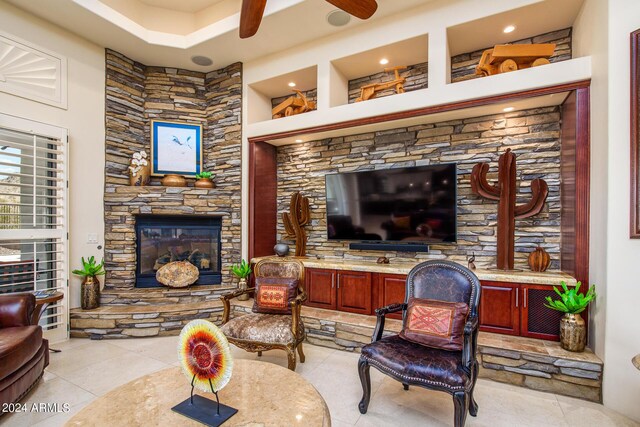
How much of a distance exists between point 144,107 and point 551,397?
581 cm

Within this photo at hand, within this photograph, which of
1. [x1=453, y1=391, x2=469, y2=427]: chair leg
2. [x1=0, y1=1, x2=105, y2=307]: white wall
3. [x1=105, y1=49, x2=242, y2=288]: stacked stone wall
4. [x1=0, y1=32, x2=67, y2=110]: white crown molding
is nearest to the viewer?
[x1=453, y1=391, x2=469, y2=427]: chair leg

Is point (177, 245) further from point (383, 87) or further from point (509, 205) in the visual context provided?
point (509, 205)

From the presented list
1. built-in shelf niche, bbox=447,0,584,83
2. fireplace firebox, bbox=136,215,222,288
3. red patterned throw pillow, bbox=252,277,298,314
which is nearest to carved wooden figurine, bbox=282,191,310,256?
Answer: fireplace firebox, bbox=136,215,222,288

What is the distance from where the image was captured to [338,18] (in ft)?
11.6

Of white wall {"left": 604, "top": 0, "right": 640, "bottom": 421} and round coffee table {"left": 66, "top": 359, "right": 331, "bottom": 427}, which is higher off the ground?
white wall {"left": 604, "top": 0, "right": 640, "bottom": 421}

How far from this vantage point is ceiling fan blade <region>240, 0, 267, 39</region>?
2438 millimetres

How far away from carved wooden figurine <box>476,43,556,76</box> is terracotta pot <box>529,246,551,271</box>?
186 centimetres

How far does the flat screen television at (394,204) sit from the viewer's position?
3.51 meters

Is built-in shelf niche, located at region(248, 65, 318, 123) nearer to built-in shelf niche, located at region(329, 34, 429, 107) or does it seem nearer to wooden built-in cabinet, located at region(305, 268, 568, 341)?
built-in shelf niche, located at region(329, 34, 429, 107)

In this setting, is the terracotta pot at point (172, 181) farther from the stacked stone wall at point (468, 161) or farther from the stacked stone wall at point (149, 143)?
the stacked stone wall at point (468, 161)

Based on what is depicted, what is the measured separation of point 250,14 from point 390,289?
300 cm

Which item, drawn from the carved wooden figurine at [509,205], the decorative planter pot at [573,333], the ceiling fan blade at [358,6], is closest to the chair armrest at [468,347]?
the decorative planter pot at [573,333]

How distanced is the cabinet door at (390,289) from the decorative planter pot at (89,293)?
135 inches

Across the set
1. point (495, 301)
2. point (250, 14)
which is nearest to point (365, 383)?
point (495, 301)
